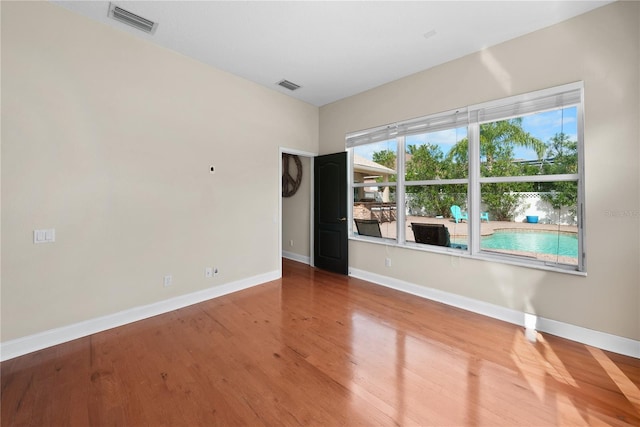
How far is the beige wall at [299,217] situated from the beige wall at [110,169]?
151 cm

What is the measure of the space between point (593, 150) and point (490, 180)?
2.85 feet

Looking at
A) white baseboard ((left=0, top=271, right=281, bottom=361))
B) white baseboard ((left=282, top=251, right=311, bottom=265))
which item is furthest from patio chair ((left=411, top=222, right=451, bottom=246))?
white baseboard ((left=0, top=271, right=281, bottom=361))

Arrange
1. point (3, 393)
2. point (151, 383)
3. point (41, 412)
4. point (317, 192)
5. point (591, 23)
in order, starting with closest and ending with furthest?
point (41, 412)
point (3, 393)
point (151, 383)
point (591, 23)
point (317, 192)

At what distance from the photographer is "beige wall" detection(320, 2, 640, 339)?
7.36 feet

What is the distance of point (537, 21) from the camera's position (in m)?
2.55

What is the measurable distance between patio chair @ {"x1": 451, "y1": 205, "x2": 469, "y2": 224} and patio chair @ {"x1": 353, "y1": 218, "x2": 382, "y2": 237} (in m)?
1.20

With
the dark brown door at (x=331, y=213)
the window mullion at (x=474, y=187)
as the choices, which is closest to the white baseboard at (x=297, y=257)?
the dark brown door at (x=331, y=213)

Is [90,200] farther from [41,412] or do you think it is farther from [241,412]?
[241,412]

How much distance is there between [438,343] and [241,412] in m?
1.81

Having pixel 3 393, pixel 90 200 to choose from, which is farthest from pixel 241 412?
pixel 90 200

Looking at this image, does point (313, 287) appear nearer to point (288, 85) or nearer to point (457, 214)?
point (457, 214)

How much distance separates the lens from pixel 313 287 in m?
3.95

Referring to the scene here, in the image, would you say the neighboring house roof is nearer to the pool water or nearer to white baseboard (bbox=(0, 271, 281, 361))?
the pool water

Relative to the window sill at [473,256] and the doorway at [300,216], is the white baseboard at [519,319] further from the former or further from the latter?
the doorway at [300,216]
